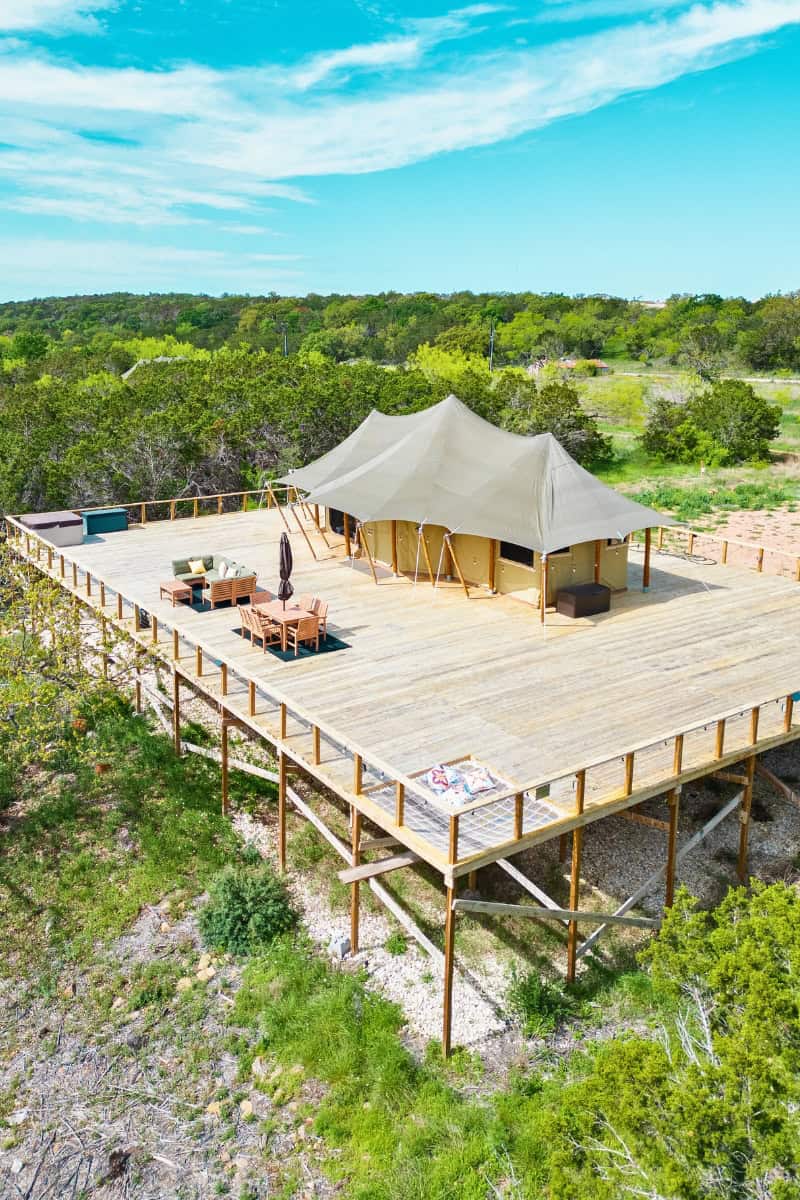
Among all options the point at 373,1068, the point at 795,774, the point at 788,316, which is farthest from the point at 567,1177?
the point at 788,316

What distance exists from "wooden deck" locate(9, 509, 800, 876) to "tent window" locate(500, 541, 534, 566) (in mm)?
832

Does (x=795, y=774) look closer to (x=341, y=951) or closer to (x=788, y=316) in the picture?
(x=341, y=951)

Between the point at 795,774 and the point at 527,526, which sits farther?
the point at 527,526

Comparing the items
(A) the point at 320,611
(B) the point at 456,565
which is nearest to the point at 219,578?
(A) the point at 320,611

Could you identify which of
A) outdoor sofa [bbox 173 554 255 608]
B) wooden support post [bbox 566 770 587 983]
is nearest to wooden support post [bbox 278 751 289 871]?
wooden support post [bbox 566 770 587 983]

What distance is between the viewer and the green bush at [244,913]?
40.4 feet

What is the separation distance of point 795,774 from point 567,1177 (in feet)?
33.3

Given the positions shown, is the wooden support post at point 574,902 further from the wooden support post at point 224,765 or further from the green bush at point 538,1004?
the wooden support post at point 224,765

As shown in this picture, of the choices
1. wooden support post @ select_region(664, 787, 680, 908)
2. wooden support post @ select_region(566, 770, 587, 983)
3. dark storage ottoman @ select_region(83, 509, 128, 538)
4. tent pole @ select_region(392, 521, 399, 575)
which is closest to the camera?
wooden support post @ select_region(566, 770, 587, 983)

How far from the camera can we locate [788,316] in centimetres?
7288

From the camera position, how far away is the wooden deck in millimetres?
11062

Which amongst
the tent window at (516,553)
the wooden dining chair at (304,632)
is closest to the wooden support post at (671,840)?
the wooden dining chair at (304,632)

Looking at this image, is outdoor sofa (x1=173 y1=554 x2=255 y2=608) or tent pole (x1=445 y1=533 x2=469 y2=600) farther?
tent pole (x1=445 y1=533 x2=469 y2=600)

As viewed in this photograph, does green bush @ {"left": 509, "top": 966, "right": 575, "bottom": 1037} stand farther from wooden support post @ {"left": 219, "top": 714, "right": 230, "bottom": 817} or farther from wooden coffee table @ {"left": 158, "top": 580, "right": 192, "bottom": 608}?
wooden coffee table @ {"left": 158, "top": 580, "right": 192, "bottom": 608}
